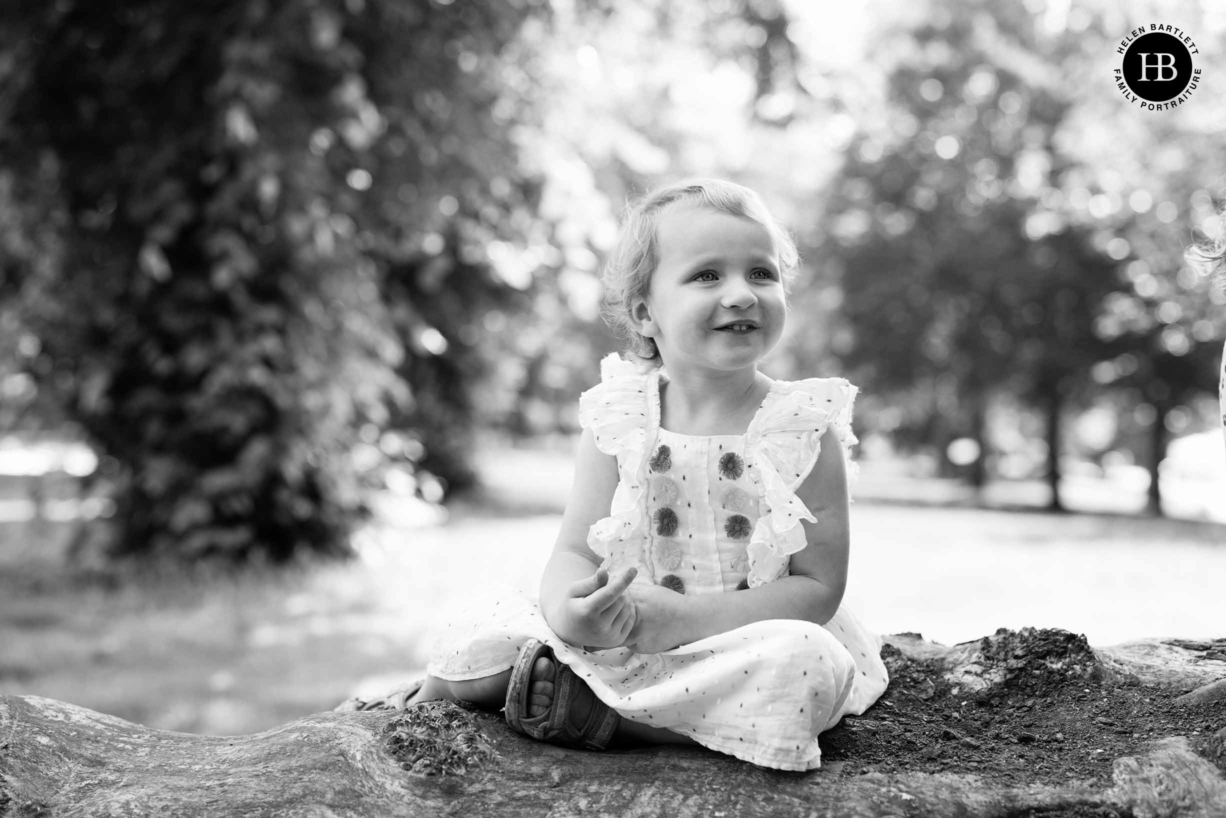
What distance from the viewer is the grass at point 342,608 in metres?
5.21

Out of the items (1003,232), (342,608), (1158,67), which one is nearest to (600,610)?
(1158,67)

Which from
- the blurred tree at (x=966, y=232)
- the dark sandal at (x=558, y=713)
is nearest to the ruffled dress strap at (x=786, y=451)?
the dark sandal at (x=558, y=713)

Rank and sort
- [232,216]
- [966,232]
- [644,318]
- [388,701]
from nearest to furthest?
[644,318], [388,701], [232,216], [966,232]

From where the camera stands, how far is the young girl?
2.03m

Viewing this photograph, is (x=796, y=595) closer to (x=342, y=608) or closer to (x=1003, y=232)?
(x=342, y=608)

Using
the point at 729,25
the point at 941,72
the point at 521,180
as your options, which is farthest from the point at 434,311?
the point at 941,72

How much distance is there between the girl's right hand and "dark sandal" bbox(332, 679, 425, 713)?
768mm

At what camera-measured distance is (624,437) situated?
2396 mm

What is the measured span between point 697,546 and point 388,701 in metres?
0.93

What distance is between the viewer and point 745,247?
2.26 m

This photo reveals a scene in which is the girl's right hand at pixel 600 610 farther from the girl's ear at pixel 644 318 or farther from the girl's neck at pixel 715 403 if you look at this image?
the girl's ear at pixel 644 318

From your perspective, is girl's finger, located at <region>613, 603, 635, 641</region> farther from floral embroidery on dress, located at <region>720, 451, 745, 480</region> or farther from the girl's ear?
the girl's ear

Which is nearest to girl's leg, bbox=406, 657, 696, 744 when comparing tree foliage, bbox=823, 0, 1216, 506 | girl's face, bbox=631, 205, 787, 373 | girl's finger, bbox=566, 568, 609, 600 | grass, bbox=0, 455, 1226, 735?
girl's finger, bbox=566, 568, 609, 600

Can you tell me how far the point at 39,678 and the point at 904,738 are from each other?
15.4ft
